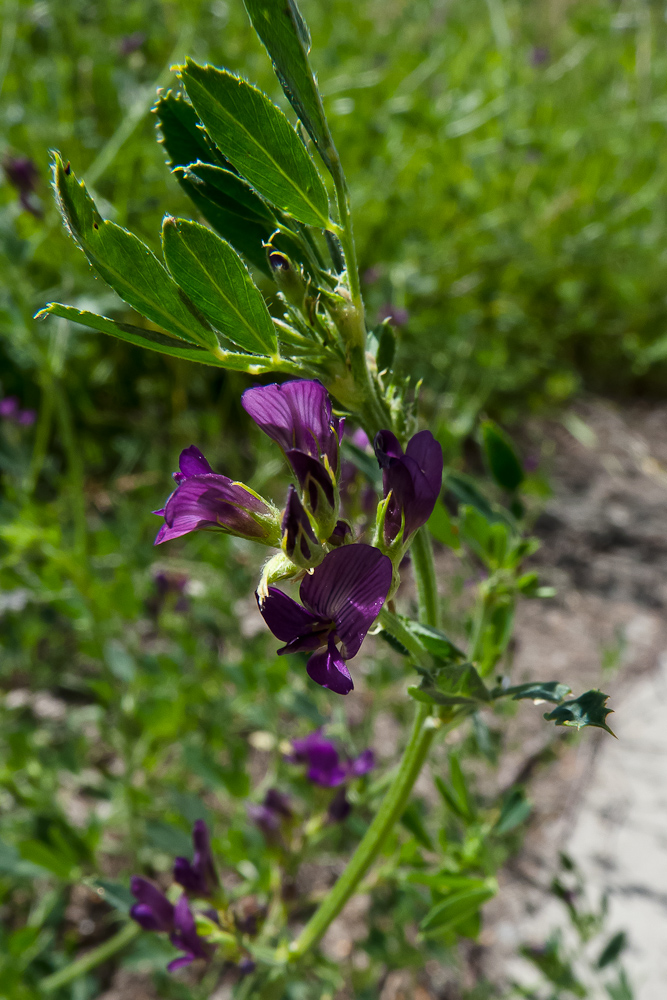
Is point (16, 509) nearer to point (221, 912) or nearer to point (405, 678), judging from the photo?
point (405, 678)

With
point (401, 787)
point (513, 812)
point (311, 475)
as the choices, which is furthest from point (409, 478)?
point (513, 812)

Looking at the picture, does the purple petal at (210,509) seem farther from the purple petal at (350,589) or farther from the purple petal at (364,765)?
the purple petal at (364,765)

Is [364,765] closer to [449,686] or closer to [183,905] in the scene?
[183,905]

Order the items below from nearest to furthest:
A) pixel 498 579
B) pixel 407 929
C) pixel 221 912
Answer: pixel 498 579 < pixel 221 912 < pixel 407 929

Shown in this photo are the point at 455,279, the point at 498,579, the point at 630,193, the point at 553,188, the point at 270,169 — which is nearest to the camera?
the point at 270,169

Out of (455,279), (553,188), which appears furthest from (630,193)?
(455,279)

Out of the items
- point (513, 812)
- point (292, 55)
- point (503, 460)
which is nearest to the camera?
point (292, 55)

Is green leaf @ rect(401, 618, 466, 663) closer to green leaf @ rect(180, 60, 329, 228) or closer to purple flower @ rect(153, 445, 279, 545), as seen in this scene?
purple flower @ rect(153, 445, 279, 545)
